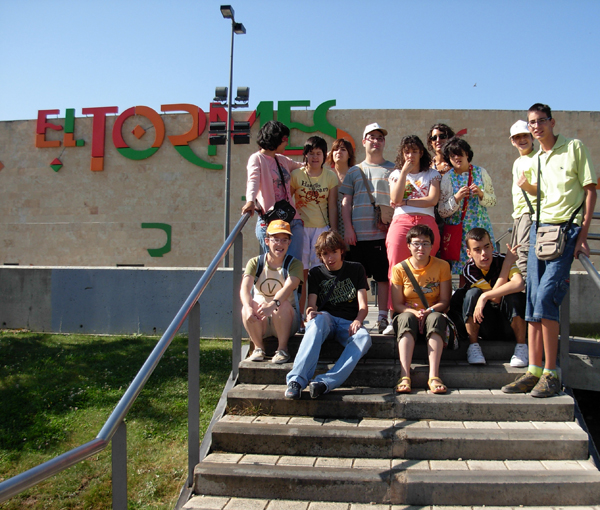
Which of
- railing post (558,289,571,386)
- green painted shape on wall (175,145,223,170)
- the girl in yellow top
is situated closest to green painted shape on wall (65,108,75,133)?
green painted shape on wall (175,145,223,170)

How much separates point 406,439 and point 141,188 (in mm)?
17354

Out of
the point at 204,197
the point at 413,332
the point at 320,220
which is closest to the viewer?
the point at 413,332

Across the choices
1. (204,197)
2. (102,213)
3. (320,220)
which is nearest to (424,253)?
(320,220)

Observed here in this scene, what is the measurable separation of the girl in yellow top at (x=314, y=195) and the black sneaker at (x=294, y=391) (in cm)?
132

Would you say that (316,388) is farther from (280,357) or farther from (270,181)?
(270,181)

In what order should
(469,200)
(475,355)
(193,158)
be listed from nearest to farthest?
(475,355) → (469,200) → (193,158)

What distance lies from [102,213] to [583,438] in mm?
18385

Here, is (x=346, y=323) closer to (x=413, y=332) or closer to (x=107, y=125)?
(x=413, y=332)

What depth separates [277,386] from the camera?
3797mm

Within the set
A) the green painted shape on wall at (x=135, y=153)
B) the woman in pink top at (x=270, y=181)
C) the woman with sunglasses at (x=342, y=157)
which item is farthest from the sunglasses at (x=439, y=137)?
the green painted shape on wall at (x=135, y=153)

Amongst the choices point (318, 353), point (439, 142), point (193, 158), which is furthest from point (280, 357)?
point (193, 158)

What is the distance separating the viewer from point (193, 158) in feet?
60.9

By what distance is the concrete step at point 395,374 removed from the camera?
12.2ft

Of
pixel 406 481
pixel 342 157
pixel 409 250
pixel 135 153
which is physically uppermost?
pixel 135 153
